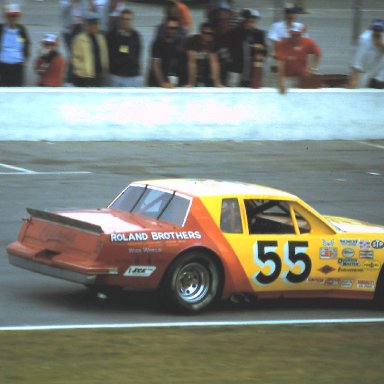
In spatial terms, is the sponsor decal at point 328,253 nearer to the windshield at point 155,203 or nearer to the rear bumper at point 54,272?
the windshield at point 155,203

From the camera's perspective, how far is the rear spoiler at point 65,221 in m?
10.0

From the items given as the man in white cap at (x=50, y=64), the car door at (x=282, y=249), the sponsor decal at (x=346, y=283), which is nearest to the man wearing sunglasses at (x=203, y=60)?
the man in white cap at (x=50, y=64)

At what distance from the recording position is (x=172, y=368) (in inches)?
330

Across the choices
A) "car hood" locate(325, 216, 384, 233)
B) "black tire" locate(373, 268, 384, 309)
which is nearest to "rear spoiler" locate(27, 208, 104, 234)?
"car hood" locate(325, 216, 384, 233)

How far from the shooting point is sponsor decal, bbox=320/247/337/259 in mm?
10969

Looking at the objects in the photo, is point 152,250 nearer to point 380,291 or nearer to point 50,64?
point 380,291

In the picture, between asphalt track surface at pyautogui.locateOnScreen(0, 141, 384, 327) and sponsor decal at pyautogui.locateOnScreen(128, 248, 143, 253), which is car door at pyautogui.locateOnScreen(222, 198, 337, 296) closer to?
asphalt track surface at pyautogui.locateOnScreen(0, 141, 384, 327)

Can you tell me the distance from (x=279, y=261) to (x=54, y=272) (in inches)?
82.4

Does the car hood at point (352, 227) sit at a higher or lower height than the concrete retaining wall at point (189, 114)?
higher

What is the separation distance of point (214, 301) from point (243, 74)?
38.6 ft

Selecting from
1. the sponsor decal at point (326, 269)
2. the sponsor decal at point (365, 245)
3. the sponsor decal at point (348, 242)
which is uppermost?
the sponsor decal at point (348, 242)

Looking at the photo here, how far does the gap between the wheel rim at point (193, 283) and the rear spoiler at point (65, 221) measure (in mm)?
908

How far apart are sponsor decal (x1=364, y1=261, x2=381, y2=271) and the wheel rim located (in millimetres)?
1686

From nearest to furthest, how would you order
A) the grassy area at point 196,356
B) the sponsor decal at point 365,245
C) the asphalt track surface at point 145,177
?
the grassy area at point 196,356
the asphalt track surface at point 145,177
the sponsor decal at point 365,245
